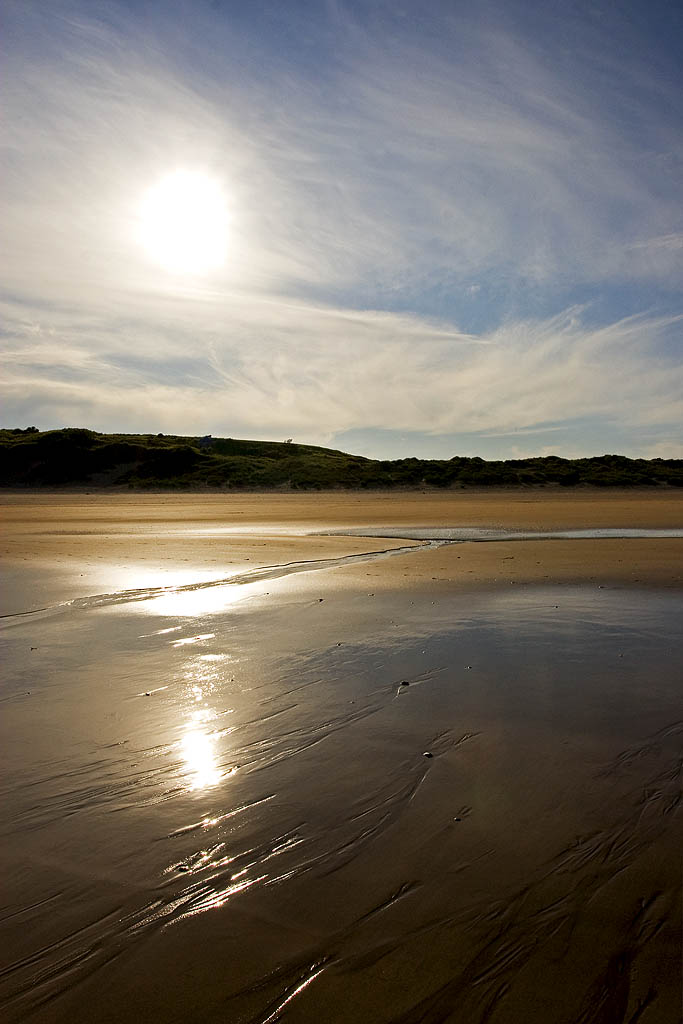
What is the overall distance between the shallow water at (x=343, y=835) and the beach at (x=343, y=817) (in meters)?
0.01

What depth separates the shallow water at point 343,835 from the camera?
250 cm

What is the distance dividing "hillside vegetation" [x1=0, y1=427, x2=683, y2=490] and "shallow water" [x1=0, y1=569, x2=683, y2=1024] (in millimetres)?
61521

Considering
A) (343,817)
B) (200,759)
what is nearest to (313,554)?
(200,759)

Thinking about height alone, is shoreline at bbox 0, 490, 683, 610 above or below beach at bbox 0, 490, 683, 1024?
above

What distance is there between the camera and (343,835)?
11.5 ft

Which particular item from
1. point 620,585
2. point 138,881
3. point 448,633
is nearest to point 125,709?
point 138,881

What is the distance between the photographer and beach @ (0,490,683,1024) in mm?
2516

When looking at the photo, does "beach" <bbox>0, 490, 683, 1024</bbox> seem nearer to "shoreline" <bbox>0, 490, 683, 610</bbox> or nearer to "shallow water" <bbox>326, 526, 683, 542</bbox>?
"shoreline" <bbox>0, 490, 683, 610</bbox>

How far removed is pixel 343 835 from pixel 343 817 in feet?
0.60

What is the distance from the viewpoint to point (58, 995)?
96.0 inches

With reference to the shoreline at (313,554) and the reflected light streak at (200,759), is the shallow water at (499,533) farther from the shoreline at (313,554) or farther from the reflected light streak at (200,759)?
the reflected light streak at (200,759)

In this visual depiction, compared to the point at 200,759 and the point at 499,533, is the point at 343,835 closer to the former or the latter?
the point at 200,759

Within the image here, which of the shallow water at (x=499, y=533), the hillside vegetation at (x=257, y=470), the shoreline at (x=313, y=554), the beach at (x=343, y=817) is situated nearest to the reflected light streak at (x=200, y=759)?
the beach at (x=343, y=817)

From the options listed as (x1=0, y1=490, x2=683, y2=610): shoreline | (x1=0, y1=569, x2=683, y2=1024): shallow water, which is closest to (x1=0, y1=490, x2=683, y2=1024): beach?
(x1=0, y1=569, x2=683, y2=1024): shallow water
